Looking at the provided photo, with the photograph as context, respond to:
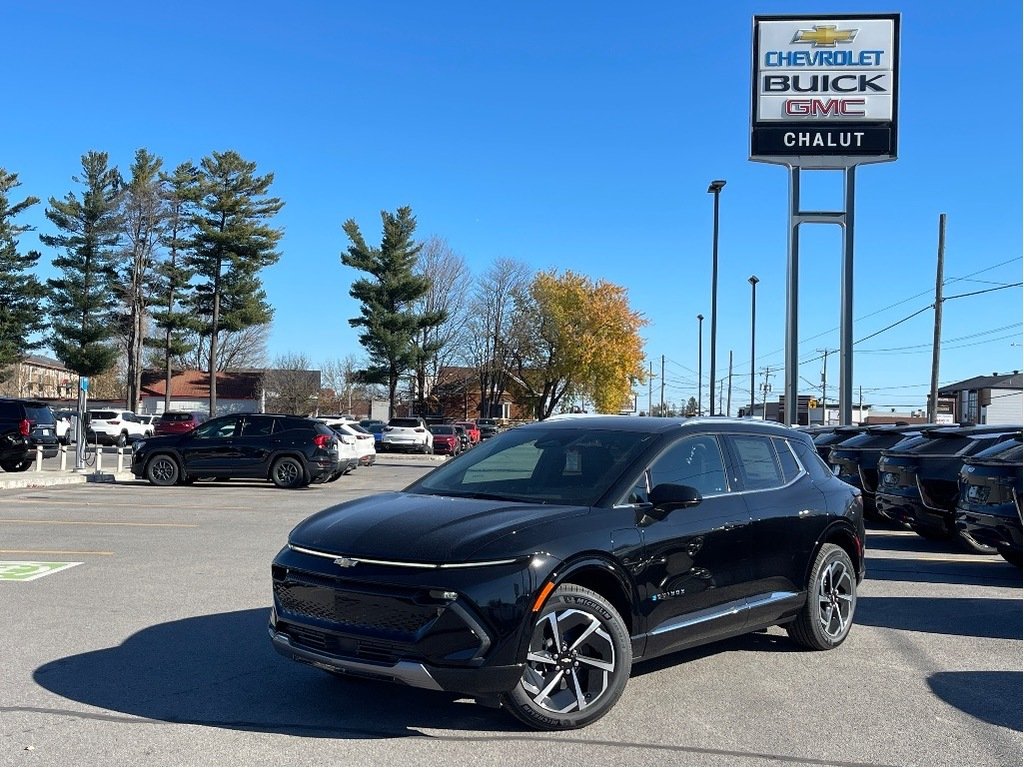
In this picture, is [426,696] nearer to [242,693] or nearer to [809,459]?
[242,693]

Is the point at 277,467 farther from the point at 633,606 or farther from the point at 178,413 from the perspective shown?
the point at 178,413

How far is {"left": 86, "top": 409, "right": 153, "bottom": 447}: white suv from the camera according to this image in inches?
1760

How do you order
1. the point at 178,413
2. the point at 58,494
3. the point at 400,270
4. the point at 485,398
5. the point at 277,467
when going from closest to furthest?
1. the point at 58,494
2. the point at 277,467
3. the point at 178,413
4. the point at 400,270
5. the point at 485,398

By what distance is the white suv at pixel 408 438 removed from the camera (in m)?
45.0

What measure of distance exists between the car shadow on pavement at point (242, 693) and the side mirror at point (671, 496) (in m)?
1.45

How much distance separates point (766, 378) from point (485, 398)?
3371cm

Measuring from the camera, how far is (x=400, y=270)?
206ft

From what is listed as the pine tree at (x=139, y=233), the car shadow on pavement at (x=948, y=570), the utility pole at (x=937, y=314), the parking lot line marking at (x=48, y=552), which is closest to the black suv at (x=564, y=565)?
the car shadow on pavement at (x=948, y=570)

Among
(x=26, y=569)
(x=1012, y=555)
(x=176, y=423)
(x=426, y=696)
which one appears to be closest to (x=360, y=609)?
(x=426, y=696)

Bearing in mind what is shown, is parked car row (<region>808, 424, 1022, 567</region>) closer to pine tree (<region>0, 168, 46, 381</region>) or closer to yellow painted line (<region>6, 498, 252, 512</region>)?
yellow painted line (<region>6, 498, 252, 512</region>)

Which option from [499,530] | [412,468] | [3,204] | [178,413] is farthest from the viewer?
[3,204]

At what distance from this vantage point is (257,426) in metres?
22.3

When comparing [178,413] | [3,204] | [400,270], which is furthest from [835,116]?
[3,204]

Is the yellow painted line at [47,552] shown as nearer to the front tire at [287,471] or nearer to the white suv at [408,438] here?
the front tire at [287,471]
